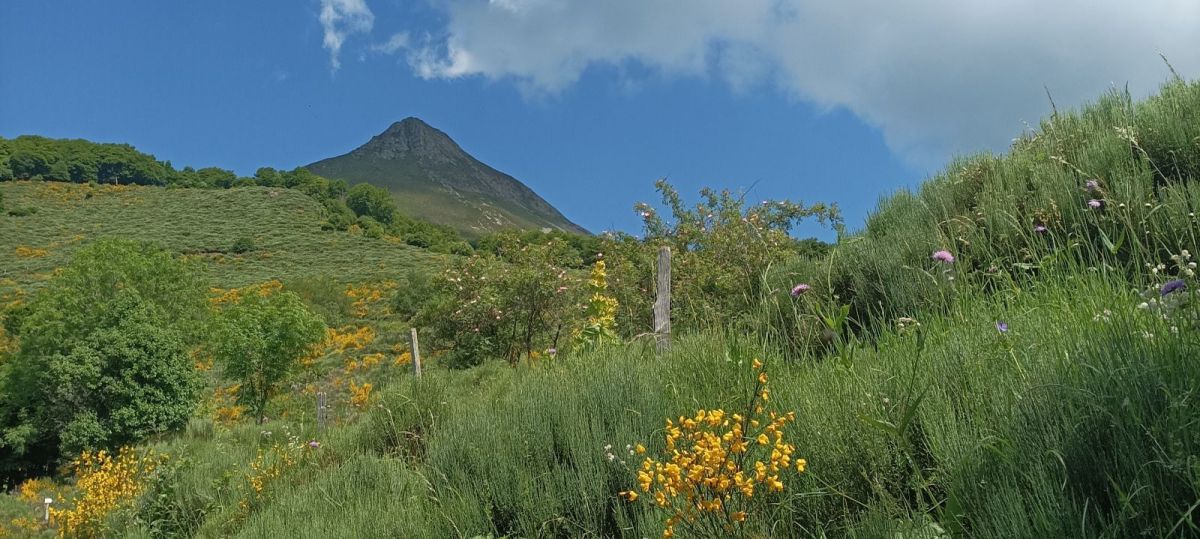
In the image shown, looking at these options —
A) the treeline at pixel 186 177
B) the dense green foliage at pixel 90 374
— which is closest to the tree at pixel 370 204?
the treeline at pixel 186 177

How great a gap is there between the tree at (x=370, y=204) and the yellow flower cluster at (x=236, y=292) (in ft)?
165

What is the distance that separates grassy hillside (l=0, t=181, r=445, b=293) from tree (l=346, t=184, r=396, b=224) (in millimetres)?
9507

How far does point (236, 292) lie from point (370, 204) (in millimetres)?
55946

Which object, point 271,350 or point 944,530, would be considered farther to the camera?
point 271,350

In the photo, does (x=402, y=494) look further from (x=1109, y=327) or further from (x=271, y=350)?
(x=271, y=350)

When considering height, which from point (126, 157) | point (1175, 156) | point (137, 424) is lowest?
point (137, 424)

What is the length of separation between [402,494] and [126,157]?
12955 cm

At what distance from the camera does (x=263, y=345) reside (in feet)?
75.4

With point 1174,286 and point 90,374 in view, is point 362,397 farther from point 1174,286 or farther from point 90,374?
point 90,374

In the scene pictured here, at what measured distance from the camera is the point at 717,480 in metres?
1.73

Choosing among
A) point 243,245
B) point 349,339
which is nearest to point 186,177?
point 243,245

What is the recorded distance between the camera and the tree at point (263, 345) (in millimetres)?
23047

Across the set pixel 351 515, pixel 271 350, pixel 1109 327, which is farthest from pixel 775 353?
pixel 271 350

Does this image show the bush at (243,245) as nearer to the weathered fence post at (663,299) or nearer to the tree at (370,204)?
the tree at (370,204)
